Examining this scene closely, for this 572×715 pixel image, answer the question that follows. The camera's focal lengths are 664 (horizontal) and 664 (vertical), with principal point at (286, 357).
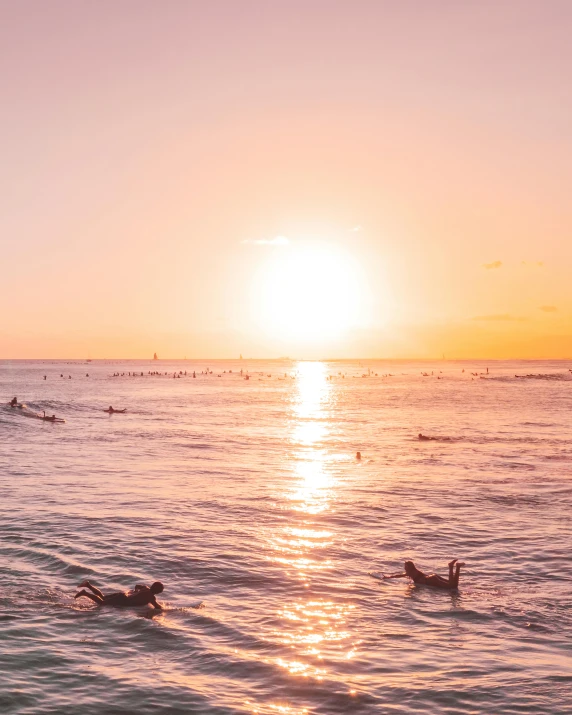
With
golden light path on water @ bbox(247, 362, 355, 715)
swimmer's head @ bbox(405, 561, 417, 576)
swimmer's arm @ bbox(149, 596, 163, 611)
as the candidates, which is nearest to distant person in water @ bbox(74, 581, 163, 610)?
swimmer's arm @ bbox(149, 596, 163, 611)

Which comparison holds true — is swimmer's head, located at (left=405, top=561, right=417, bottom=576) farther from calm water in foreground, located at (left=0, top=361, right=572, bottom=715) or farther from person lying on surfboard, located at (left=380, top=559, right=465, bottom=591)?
calm water in foreground, located at (left=0, top=361, right=572, bottom=715)

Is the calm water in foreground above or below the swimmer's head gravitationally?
below

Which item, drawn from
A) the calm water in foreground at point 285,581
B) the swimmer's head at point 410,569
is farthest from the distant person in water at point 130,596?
the swimmer's head at point 410,569

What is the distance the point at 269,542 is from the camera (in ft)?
87.5

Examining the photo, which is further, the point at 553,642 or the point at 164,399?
the point at 164,399

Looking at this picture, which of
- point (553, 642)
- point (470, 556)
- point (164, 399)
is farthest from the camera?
point (164, 399)

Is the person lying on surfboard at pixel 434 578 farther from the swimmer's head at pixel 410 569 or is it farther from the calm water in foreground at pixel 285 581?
the calm water in foreground at pixel 285 581

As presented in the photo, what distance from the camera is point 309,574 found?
2264 centimetres

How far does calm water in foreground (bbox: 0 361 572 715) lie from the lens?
14.7 meters

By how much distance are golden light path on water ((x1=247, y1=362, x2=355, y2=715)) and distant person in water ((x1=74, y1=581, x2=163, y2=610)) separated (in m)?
3.69

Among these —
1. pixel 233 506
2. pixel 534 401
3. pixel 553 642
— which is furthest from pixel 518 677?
pixel 534 401

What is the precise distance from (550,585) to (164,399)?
10014 centimetres

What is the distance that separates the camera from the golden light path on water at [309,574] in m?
16.2

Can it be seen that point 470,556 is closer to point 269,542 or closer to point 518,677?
point 269,542
